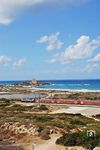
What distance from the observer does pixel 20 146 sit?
118 ft

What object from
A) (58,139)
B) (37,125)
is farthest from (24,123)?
(58,139)

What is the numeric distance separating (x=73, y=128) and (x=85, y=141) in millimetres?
10482

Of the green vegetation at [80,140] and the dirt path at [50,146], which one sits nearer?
the green vegetation at [80,140]

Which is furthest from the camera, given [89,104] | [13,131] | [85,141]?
[89,104]

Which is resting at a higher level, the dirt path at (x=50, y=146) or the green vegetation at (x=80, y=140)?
the green vegetation at (x=80, y=140)

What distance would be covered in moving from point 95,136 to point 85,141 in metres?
1.03

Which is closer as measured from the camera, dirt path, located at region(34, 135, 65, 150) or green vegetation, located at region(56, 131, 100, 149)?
green vegetation, located at region(56, 131, 100, 149)

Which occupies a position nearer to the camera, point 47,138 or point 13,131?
point 47,138

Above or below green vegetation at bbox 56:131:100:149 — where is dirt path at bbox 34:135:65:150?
below

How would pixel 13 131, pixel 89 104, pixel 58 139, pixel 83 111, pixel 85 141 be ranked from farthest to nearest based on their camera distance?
pixel 89 104 → pixel 83 111 → pixel 13 131 → pixel 58 139 → pixel 85 141

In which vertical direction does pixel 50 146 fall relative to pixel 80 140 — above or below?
below

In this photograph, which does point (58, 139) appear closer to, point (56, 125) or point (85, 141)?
point (85, 141)

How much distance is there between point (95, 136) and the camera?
1353 inches

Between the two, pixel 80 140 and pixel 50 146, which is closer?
pixel 80 140
